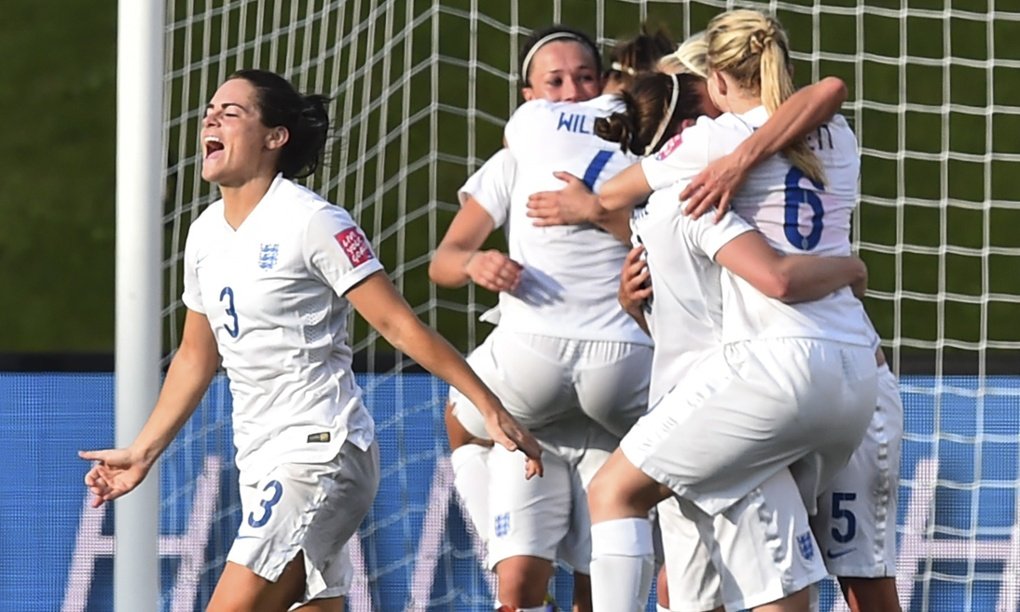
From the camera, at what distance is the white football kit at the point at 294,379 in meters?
4.16

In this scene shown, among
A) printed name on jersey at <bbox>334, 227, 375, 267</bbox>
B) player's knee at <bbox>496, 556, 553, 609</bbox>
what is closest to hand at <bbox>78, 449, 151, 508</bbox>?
printed name on jersey at <bbox>334, 227, 375, 267</bbox>

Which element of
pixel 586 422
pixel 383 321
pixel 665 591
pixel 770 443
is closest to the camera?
pixel 770 443

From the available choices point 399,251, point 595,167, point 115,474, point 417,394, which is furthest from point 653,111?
point 399,251

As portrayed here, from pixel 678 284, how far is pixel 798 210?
33 cm

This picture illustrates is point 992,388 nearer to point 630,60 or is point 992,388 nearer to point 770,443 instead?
point 630,60

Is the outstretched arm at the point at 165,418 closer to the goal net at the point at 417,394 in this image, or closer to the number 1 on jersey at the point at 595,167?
the number 1 on jersey at the point at 595,167

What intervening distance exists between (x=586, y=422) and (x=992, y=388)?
1.71 meters

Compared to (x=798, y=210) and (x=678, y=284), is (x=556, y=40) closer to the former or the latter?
(x=678, y=284)

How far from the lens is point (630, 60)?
5.00 m

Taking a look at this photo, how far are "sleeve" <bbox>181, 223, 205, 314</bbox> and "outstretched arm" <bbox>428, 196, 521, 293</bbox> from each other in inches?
30.8

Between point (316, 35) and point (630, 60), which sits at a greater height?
point (316, 35)

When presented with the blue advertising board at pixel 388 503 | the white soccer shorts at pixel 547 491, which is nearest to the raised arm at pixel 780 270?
the white soccer shorts at pixel 547 491

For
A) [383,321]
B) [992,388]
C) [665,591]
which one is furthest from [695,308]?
[992,388]

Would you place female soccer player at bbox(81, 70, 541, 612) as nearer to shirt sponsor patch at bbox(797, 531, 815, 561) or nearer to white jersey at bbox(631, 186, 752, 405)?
white jersey at bbox(631, 186, 752, 405)
